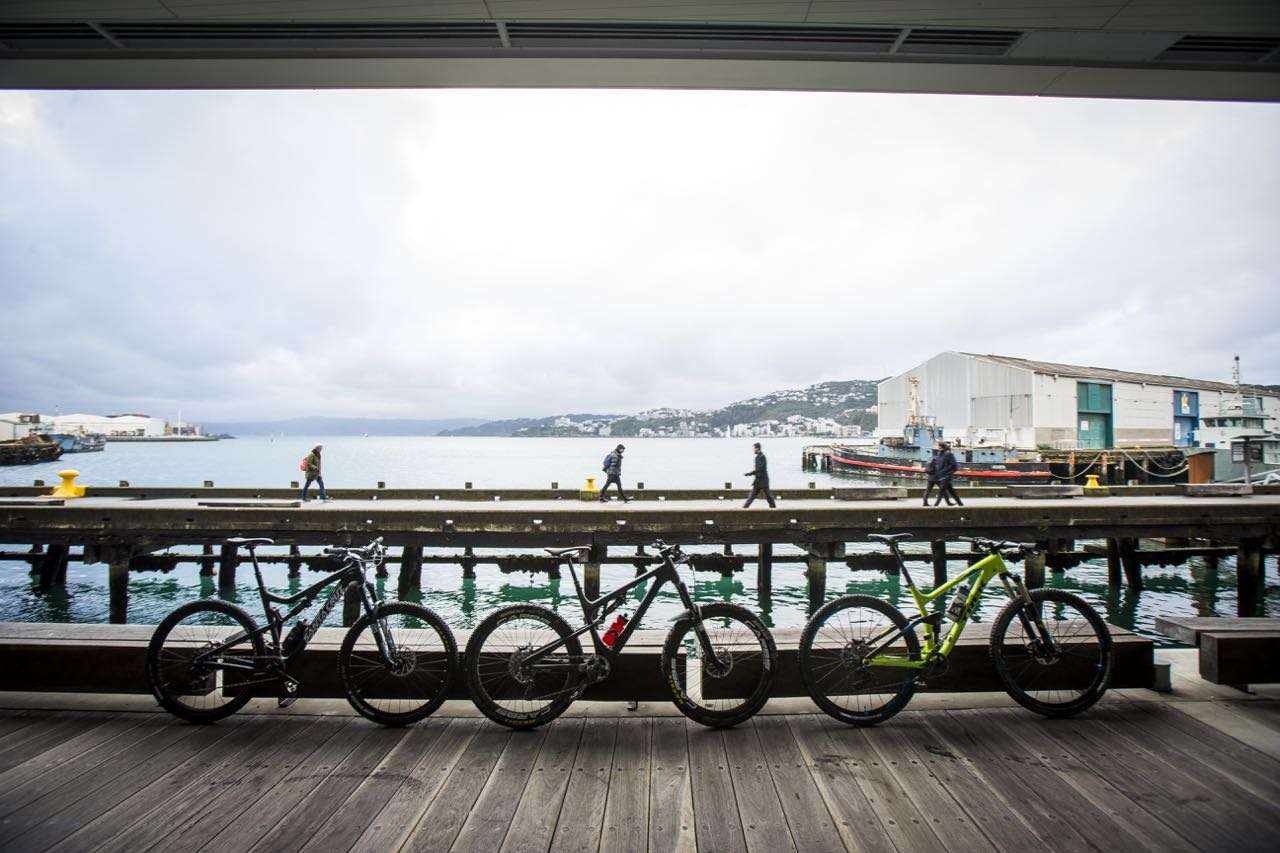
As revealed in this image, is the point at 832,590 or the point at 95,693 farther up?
the point at 95,693

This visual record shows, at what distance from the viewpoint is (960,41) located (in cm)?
328

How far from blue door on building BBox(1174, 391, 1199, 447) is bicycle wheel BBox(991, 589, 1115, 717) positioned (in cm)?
6297

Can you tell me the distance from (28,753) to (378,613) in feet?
5.90

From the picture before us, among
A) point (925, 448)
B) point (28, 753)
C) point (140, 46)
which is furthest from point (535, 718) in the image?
point (925, 448)

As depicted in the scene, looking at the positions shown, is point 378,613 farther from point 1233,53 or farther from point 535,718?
point 1233,53

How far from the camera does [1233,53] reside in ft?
10.8

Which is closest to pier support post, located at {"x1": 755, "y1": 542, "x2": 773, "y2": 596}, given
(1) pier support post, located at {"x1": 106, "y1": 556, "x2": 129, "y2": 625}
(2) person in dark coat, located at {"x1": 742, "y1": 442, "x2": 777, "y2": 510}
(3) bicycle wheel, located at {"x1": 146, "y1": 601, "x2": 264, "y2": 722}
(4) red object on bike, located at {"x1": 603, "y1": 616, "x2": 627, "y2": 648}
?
(2) person in dark coat, located at {"x1": 742, "y1": 442, "x2": 777, "y2": 510}

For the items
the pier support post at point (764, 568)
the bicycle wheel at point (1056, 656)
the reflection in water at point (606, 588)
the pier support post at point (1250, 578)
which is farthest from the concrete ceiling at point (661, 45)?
the pier support post at point (1250, 578)

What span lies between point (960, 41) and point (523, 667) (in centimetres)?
412

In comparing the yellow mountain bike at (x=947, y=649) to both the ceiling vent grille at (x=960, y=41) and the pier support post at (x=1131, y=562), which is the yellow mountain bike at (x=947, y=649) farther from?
the pier support post at (x=1131, y=562)

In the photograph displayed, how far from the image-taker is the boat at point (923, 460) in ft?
122

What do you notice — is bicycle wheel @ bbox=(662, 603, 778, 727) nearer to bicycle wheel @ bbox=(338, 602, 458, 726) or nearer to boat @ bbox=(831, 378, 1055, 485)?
bicycle wheel @ bbox=(338, 602, 458, 726)

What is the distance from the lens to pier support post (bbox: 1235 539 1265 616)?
13289 mm

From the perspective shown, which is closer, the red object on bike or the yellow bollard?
the red object on bike
